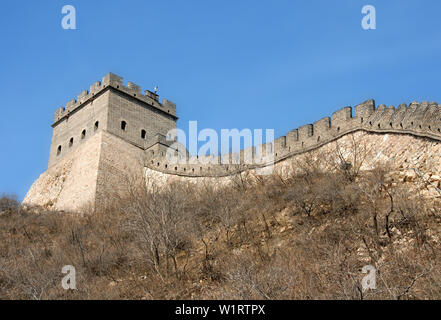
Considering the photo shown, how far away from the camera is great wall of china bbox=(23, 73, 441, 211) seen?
19391mm

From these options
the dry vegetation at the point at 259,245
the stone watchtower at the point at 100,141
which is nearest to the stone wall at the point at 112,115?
the stone watchtower at the point at 100,141

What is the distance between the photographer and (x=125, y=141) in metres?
25.8

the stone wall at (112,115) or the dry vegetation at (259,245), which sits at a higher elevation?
the stone wall at (112,115)

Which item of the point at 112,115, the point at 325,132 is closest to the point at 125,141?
the point at 112,115

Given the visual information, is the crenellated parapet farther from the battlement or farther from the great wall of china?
the battlement

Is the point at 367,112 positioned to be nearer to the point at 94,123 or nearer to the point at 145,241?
the point at 145,241

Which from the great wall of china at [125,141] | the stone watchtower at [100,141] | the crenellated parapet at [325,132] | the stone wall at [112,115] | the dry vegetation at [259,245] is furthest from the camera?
the stone wall at [112,115]

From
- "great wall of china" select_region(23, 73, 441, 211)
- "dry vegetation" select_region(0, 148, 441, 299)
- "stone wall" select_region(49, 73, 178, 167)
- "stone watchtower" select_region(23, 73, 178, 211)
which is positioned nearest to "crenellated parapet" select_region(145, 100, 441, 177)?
"great wall of china" select_region(23, 73, 441, 211)

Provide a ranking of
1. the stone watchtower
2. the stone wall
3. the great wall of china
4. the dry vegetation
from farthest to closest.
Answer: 1. the stone wall
2. the stone watchtower
3. the great wall of china
4. the dry vegetation

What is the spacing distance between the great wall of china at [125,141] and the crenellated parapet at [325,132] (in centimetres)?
3

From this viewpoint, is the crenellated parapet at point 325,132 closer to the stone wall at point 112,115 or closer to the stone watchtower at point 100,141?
the stone watchtower at point 100,141

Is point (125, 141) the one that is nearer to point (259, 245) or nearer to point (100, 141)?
point (100, 141)

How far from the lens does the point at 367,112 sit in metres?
18.7

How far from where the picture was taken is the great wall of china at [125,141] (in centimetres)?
1939
